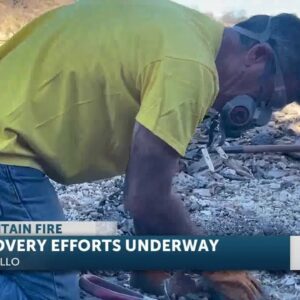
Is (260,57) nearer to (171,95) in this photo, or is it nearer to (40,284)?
(171,95)

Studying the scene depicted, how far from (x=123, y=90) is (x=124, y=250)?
53 centimetres

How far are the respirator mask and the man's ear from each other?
0.02m

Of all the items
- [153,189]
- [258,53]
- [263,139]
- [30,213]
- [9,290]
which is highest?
[258,53]

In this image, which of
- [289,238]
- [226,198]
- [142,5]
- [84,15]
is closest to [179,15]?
[142,5]

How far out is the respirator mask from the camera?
291 cm

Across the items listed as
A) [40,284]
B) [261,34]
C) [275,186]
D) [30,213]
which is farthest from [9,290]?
[261,34]

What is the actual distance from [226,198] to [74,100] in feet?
1.98

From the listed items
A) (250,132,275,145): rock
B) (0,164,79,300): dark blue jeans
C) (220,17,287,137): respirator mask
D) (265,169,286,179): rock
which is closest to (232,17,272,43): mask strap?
(220,17,287,137): respirator mask

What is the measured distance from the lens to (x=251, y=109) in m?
2.94

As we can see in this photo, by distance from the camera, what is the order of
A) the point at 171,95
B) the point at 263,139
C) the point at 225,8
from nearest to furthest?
the point at 171,95
the point at 225,8
the point at 263,139

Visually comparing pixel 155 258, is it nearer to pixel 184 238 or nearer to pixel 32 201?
pixel 184 238

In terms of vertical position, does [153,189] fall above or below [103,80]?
below

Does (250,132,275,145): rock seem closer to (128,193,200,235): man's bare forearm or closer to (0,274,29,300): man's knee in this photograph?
(128,193,200,235): man's bare forearm

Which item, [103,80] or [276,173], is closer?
[103,80]
